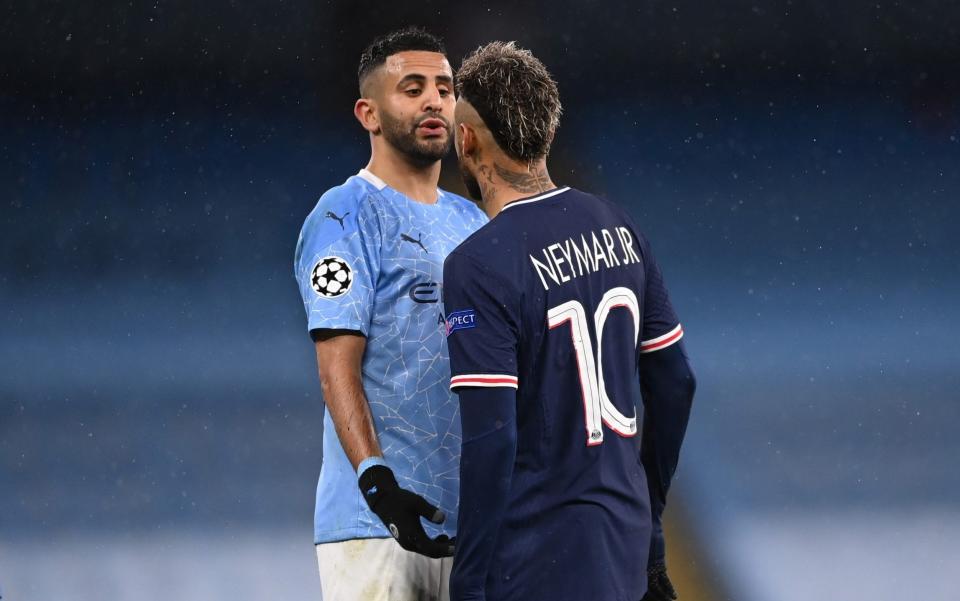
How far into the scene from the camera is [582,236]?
1899 millimetres

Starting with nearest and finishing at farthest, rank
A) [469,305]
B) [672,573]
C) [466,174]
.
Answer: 1. [469,305]
2. [466,174]
3. [672,573]

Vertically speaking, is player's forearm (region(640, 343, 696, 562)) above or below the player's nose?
below

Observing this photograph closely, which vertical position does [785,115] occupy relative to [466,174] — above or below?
above

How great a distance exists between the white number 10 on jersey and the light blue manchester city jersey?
1.37 ft

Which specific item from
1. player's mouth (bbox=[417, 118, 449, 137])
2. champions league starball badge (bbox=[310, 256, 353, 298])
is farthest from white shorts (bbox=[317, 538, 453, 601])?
player's mouth (bbox=[417, 118, 449, 137])

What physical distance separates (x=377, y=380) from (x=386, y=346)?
0.21 ft

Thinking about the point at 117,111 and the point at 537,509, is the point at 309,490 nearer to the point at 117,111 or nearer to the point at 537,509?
the point at 117,111

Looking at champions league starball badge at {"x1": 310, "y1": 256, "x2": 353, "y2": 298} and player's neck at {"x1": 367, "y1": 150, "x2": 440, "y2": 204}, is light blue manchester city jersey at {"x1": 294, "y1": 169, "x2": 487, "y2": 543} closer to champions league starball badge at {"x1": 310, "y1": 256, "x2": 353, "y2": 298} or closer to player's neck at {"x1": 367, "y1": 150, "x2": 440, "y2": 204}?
champions league starball badge at {"x1": 310, "y1": 256, "x2": 353, "y2": 298}

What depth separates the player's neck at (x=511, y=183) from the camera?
196 centimetres

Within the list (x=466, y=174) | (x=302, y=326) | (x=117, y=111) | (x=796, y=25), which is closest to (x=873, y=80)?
(x=796, y=25)

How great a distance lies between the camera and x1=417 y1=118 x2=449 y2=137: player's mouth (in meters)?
2.35

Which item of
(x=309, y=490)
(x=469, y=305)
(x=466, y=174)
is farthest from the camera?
(x=309, y=490)

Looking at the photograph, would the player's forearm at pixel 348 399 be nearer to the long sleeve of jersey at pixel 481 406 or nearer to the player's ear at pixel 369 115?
the long sleeve of jersey at pixel 481 406

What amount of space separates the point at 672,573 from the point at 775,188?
1700mm
